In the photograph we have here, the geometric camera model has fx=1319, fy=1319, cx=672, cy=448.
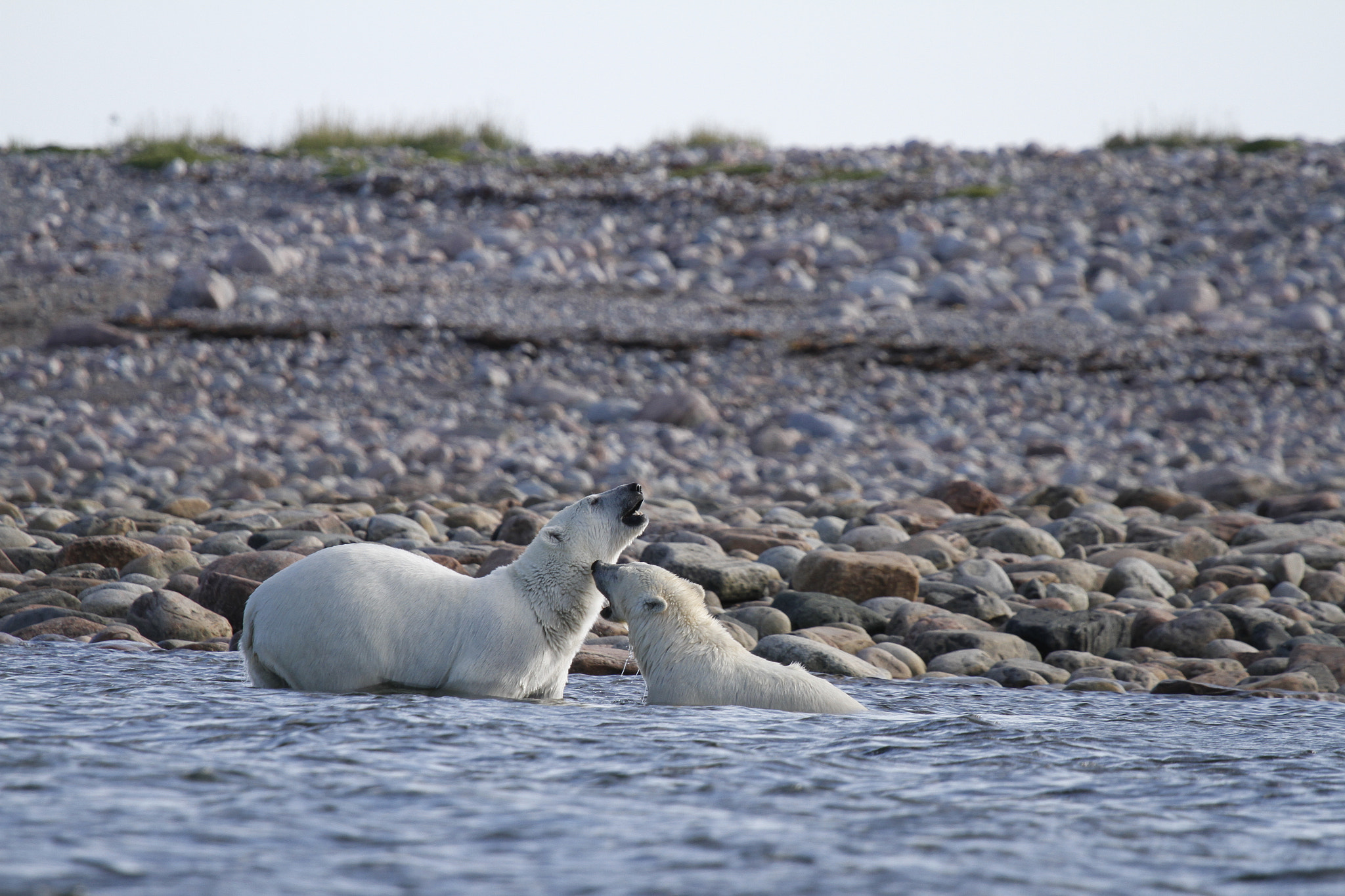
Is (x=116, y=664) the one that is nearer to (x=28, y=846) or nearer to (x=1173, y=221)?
(x=28, y=846)

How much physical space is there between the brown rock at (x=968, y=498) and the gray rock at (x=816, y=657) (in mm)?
4329

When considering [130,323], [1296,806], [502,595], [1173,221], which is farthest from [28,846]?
[1173,221]

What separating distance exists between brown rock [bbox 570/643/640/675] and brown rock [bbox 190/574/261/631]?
175 centimetres

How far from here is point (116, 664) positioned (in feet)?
18.2

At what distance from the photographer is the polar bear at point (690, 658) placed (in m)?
5.20

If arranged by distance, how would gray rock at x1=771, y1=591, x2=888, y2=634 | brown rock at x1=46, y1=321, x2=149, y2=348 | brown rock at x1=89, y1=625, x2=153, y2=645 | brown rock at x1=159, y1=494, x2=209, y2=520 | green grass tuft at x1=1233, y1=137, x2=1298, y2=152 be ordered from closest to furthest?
brown rock at x1=89, y1=625, x2=153, y2=645
gray rock at x1=771, y1=591, x2=888, y2=634
brown rock at x1=159, y1=494, x2=209, y2=520
brown rock at x1=46, y1=321, x2=149, y2=348
green grass tuft at x1=1233, y1=137, x2=1298, y2=152

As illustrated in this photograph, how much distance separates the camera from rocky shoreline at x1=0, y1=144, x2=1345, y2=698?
725 centimetres

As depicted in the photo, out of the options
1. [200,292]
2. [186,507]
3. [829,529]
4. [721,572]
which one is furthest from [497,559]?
[200,292]

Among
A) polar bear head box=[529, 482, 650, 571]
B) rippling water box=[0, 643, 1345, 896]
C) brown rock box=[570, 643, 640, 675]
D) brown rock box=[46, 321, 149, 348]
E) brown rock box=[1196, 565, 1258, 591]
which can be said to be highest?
brown rock box=[46, 321, 149, 348]

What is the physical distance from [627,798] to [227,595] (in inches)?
149

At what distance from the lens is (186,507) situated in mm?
9805

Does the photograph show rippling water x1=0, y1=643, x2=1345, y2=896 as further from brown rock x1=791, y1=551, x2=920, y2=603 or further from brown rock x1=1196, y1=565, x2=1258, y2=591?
brown rock x1=1196, y1=565, x2=1258, y2=591

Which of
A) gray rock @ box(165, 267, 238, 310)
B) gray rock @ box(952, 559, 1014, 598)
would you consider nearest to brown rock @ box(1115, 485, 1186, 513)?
gray rock @ box(952, 559, 1014, 598)

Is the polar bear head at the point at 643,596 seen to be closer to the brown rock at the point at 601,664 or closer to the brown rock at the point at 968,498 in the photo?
the brown rock at the point at 601,664
